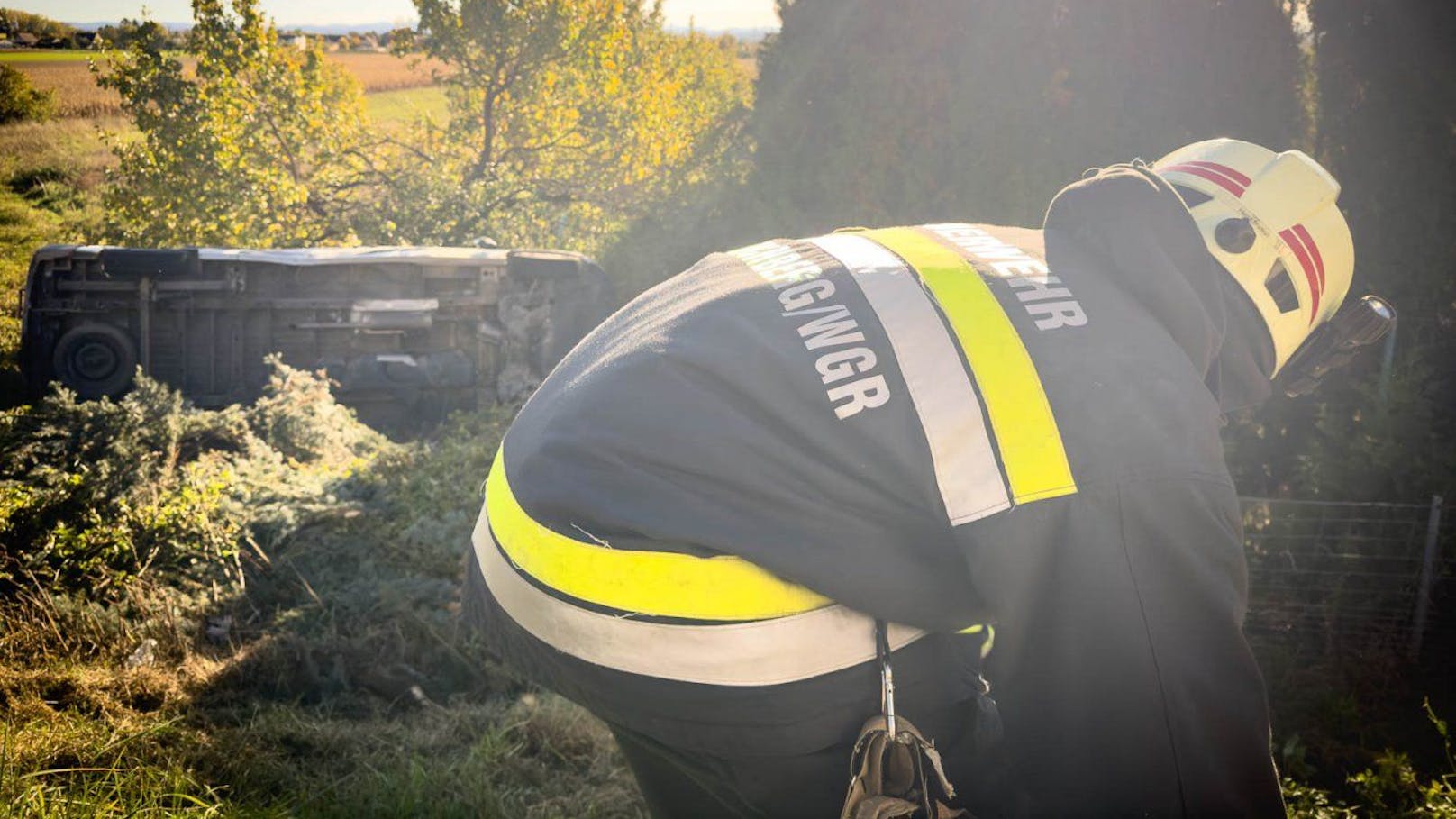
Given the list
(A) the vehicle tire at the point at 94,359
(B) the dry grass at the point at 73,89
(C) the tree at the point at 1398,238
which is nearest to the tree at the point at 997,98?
(C) the tree at the point at 1398,238

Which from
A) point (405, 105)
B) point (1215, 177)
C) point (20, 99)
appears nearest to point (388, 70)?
point (405, 105)

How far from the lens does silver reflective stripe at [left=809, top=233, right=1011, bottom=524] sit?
1.55m

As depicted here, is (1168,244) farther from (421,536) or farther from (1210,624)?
(421,536)

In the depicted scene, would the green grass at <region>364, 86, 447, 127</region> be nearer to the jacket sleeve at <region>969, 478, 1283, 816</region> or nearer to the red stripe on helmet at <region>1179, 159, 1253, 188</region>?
the red stripe on helmet at <region>1179, 159, 1253, 188</region>

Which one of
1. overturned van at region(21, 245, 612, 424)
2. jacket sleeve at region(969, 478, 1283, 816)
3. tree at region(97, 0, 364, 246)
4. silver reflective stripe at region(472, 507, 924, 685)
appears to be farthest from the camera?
tree at region(97, 0, 364, 246)

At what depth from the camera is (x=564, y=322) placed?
9375mm

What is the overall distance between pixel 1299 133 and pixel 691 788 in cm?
563

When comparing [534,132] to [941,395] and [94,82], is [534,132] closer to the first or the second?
[94,82]

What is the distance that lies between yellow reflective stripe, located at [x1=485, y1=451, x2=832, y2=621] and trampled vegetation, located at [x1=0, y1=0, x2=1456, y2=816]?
1.63 metres

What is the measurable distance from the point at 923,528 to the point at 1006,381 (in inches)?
10.5

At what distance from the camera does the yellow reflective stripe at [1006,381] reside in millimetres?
1546

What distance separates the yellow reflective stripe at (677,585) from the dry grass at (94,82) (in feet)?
28.8

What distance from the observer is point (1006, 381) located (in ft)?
5.25

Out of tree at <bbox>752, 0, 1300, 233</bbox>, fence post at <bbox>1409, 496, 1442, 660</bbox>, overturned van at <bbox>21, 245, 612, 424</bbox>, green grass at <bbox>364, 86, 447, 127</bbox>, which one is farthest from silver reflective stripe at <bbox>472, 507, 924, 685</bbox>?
green grass at <bbox>364, 86, 447, 127</bbox>
